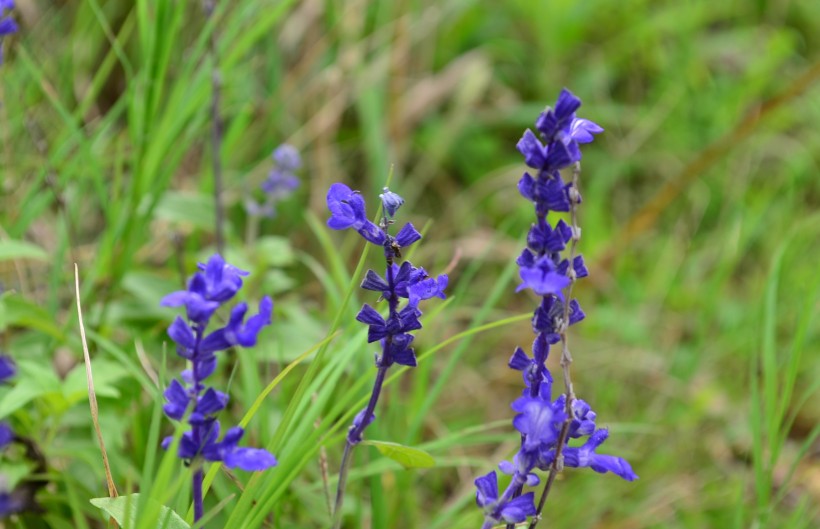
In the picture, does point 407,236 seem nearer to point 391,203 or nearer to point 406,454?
point 391,203

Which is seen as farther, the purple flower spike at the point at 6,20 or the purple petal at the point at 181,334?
the purple flower spike at the point at 6,20

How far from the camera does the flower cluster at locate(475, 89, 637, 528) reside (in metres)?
1.23

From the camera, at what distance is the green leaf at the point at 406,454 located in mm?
1429

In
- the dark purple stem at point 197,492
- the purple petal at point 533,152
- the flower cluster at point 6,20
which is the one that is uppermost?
the flower cluster at point 6,20

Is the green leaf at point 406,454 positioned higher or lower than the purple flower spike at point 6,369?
lower

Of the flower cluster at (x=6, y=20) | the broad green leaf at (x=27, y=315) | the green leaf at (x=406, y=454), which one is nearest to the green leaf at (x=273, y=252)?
the broad green leaf at (x=27, y=315)

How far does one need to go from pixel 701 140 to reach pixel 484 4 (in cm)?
143

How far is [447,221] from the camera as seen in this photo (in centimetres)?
404

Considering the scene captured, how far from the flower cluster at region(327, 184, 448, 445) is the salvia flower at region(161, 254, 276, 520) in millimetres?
178

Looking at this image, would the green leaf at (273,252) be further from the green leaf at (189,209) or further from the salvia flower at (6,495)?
the salvia flower at (6,495)

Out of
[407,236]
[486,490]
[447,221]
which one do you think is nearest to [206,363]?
[407,236]

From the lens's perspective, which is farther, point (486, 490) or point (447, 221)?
point (447, 221)

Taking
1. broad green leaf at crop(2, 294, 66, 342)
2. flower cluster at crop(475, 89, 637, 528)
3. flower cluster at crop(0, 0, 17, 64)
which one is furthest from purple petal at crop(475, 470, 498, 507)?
flower cluster at crop(0, 0, 17, 64)

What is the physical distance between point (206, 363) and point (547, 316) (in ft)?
1.65
